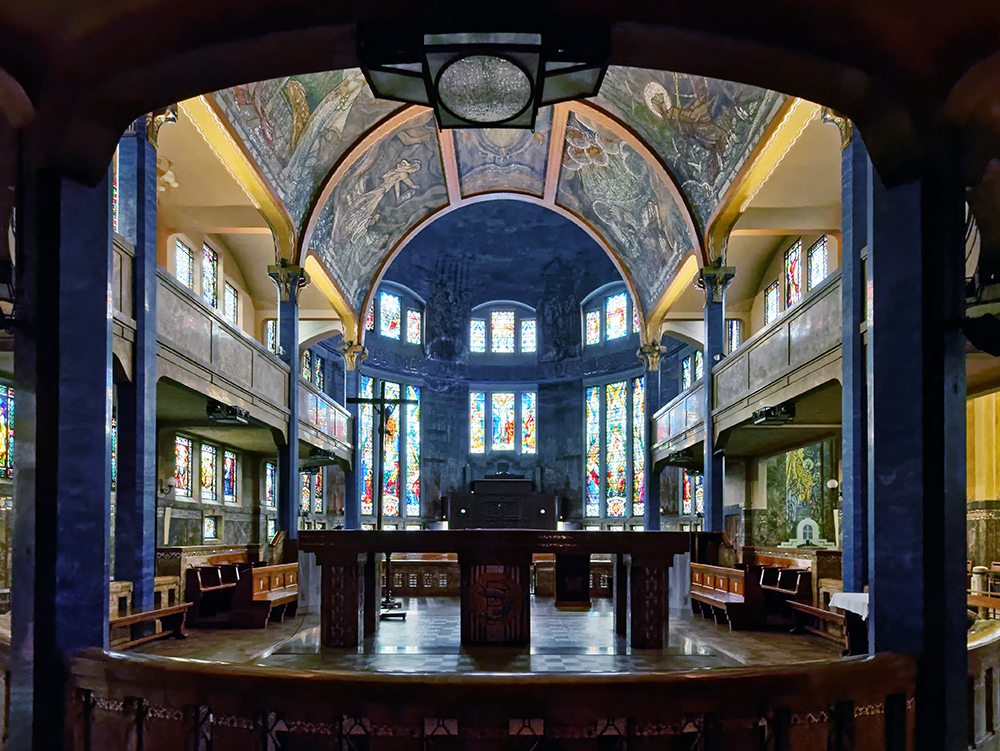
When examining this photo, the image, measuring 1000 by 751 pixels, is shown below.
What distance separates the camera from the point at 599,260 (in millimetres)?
27922

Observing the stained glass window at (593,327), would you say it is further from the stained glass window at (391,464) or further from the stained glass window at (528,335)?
Result: the stained glass window at (391,464)

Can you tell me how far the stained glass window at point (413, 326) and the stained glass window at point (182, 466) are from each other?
11.2 m

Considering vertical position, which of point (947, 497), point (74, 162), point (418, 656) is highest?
point (74, 162)

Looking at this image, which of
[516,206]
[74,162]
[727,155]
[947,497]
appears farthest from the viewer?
[516,206]

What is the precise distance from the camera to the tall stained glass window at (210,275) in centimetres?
1752

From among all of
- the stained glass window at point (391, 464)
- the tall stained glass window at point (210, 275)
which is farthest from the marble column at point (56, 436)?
the stained glass window at point (391, 464)

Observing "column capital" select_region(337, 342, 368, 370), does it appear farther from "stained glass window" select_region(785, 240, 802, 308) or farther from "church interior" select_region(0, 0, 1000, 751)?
"stained glass window" select_region(785, 240, 802, 308)

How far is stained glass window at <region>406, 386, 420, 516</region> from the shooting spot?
90.7 feet

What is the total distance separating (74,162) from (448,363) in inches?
995

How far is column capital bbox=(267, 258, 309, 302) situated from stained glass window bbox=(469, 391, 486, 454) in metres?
13.8

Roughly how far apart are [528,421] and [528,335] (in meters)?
3.01

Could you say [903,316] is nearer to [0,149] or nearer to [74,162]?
[74,162]

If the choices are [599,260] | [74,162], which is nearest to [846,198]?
[74,162]

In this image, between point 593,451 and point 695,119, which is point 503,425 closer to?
point 593,451
